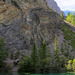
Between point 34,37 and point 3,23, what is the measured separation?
2675 centimetres

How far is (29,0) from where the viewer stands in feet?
405

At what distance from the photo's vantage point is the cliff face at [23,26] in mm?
99062

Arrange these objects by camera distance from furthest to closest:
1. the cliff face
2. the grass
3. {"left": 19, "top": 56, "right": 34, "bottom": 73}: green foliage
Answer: the grass
the cliff face
{"left": 19, "top": 56, "right": 34, "bottom": 73}: green foliage

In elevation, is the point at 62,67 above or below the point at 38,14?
below

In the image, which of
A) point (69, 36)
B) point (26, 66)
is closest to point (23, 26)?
point (26, 66)

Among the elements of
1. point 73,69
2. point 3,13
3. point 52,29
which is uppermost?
point 3,13

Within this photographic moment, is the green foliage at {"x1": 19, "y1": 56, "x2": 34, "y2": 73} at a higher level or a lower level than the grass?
lower

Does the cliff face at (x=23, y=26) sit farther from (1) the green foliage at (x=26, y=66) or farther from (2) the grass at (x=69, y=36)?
(1) the green foliage at (x=26, y=66)

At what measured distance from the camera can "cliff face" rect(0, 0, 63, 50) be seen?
3900 inches

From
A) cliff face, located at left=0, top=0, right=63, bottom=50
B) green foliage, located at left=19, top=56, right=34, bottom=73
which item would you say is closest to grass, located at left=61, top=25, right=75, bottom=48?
cliff face, located at left=0, top=0, right=63, bottom=50

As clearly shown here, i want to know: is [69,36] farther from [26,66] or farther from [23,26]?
[26,66]

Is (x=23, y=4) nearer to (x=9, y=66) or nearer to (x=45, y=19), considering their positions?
(x=45, y=19)

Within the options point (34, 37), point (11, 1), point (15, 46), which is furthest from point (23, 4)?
point (15, 46)

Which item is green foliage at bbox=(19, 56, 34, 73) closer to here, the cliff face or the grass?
the cliff face
